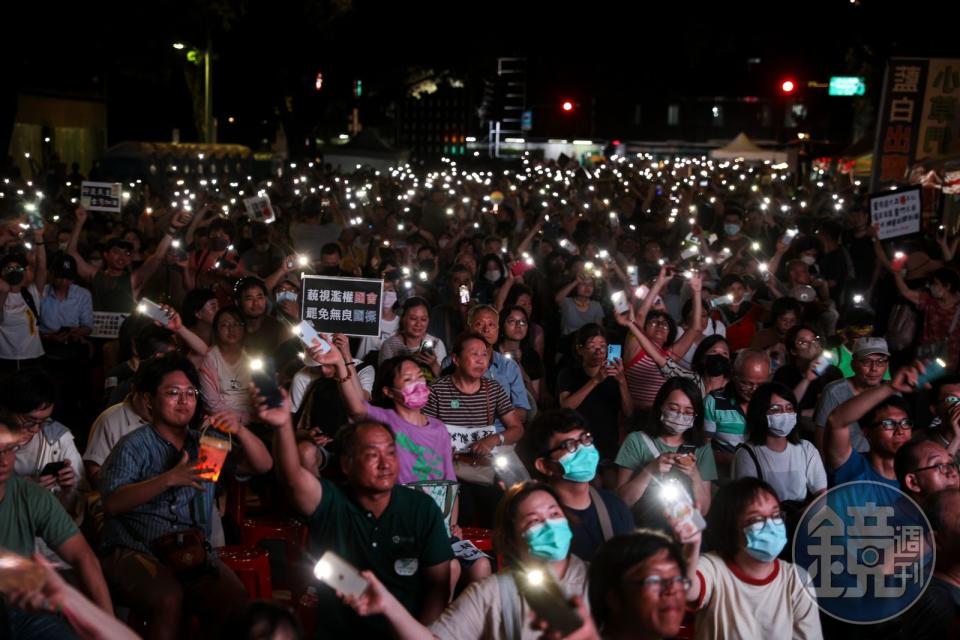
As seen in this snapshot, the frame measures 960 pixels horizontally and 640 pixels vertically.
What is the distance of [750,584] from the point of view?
4.04 m

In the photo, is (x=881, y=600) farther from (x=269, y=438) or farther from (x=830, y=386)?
(x=269, y=438)

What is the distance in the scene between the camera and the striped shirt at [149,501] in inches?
185

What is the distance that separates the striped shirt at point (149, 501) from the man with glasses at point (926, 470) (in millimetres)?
3190

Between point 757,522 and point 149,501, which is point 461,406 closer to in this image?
point 149,501

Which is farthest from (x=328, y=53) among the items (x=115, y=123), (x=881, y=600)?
(x=881, y=600)

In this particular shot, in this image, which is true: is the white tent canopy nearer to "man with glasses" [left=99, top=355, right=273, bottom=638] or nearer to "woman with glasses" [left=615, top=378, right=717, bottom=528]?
"woman with glasses" [left=615, top=378, right=717, bottom=528]

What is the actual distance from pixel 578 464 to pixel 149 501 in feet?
5.87

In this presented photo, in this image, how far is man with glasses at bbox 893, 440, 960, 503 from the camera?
17.0 ft

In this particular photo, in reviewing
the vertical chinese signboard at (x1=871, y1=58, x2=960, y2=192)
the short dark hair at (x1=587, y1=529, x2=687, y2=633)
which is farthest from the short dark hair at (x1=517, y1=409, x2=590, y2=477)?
the vertical chinese signboard at (x1=871, y1=58, x2=960, y2=192)

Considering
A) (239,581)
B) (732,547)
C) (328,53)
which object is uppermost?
(328,53)

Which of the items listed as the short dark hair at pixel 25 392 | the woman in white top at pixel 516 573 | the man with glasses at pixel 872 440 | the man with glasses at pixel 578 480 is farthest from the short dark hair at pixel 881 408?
the short dark hair at pixel 25 392

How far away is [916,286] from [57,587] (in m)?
9.52

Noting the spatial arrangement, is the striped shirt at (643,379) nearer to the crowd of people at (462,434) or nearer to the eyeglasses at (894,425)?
the crowd of people at (462,434)

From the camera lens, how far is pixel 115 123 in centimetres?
4603
